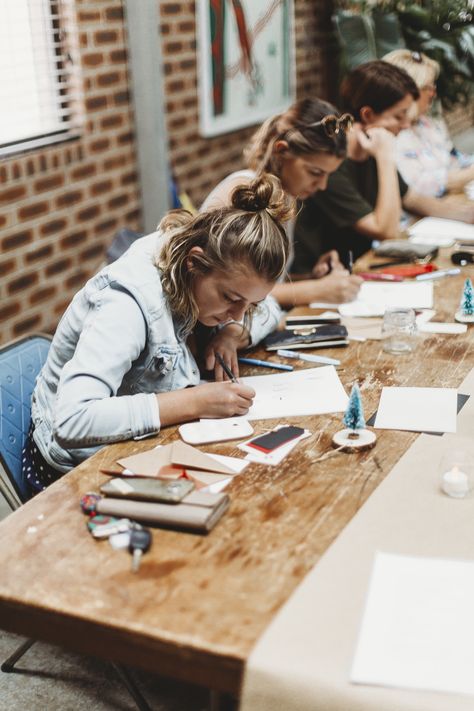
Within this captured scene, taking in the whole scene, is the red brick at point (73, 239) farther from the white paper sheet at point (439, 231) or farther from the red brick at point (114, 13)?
the white paper sheet at point (439, 231)

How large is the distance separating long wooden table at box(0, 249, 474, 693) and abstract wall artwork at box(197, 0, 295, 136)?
3124 mm

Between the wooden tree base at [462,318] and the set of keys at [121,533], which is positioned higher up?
the set of keys at [121,533]

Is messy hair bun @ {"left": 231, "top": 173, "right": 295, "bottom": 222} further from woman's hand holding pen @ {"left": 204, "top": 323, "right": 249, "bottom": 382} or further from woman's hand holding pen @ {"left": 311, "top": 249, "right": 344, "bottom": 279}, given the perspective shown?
woman's hand holding pen @ {"left": 311, "top": 249, "right": 344, "bottom": 279}

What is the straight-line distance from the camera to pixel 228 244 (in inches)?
70.7

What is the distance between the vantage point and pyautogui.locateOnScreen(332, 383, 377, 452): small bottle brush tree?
1.61m

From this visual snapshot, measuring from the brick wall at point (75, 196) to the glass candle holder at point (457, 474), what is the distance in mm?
2146

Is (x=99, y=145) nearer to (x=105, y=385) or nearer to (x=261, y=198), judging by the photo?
(x=261, y=198)

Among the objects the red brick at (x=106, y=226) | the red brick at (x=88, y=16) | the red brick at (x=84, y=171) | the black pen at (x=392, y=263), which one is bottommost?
the red brick at (x=106, y=226)

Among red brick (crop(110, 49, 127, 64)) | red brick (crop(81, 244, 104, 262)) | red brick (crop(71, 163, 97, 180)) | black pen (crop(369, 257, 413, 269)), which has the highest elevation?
red brick (crop(110, 49, 127, 64))

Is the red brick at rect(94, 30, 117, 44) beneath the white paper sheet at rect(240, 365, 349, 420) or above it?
above

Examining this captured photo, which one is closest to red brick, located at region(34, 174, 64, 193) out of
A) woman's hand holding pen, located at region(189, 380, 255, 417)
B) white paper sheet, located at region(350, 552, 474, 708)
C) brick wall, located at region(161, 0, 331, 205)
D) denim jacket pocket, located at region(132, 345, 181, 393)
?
brick wall, located at region(161, 0, 331, 205)

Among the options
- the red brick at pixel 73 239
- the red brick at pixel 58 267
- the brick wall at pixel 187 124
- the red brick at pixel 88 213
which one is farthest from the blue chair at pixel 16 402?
the brick wall at pixel 187 124

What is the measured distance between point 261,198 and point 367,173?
163cm

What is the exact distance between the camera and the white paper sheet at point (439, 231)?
10.8 feet
